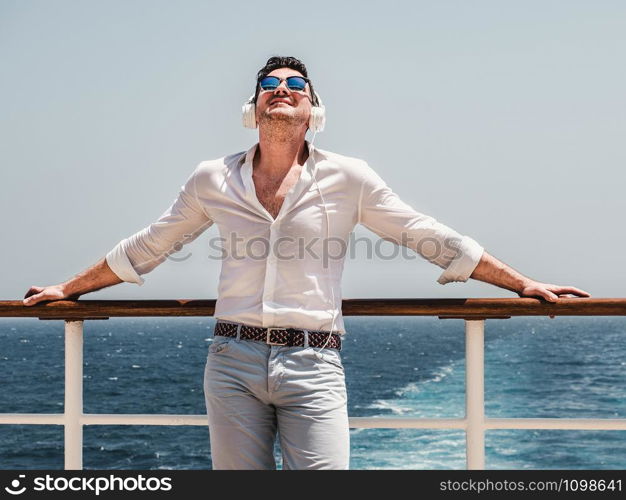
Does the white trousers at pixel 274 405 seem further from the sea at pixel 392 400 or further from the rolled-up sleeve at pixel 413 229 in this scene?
the sea at pixel 392 400

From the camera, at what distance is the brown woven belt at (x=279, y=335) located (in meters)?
1.96

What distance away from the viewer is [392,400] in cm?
3506

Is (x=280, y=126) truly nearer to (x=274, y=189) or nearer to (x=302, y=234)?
(x=274, y=189)

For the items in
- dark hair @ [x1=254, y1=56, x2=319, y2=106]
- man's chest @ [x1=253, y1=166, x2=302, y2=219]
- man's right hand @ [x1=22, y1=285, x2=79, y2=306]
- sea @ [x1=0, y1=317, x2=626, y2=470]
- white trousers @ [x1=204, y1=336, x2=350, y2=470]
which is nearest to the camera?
white trousers @ [x1=204, y1=336, x2=350, y2=470]

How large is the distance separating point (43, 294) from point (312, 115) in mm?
960

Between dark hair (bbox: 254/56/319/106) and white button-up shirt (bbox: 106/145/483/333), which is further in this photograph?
dark hair (bbox: 254/56/319/106)

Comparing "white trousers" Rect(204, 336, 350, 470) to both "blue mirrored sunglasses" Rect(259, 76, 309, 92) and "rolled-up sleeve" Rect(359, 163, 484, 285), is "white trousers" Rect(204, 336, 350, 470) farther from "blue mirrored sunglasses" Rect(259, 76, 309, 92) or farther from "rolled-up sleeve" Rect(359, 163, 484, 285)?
"blue mirrored sunglasses" Rect(259, 76, 309, 92)

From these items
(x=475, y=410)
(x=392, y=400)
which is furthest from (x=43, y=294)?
(x=392, y=400)

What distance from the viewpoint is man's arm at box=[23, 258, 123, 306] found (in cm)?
234

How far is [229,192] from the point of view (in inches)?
82.6

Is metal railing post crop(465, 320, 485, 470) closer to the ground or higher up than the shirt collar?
closer to the ground

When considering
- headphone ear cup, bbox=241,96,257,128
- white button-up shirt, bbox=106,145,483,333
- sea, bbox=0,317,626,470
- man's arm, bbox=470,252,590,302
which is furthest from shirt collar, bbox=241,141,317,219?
sea, bbox=0,317,626,470

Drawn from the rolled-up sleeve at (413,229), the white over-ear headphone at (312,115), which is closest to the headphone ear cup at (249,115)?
the white over-ear headphone at (312,115)

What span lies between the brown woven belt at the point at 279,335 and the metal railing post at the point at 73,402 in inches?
21.0
